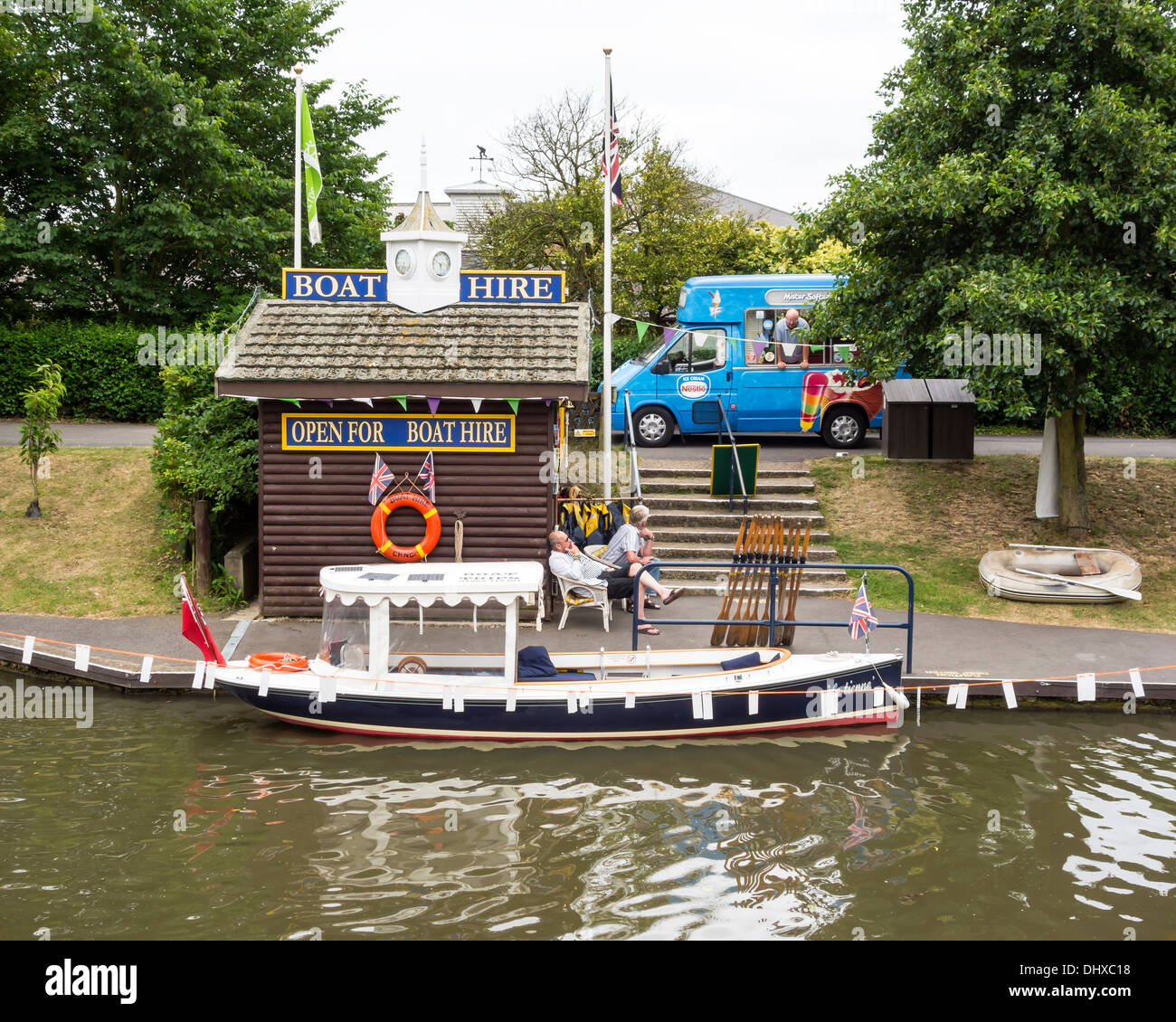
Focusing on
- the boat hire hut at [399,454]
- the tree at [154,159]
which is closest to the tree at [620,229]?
the tree at [154,159]

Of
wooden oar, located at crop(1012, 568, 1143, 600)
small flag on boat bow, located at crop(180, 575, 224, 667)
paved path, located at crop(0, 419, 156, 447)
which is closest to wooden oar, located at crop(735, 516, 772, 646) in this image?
wooden oar, located at crop(1012, 568, 1143, 600)

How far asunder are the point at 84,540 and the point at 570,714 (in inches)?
362

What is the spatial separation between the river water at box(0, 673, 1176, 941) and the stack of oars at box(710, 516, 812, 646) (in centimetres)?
177

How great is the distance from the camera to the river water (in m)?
7.45

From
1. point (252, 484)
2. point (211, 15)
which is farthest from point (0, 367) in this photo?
point (252, 484)

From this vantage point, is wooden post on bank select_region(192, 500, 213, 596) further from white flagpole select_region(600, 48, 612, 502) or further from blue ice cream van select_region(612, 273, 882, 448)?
blue ice cream van select_region(612, 273, 882, 448)

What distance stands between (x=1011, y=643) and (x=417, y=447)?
7782 millimetres

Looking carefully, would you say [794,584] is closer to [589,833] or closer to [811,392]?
[589,833]

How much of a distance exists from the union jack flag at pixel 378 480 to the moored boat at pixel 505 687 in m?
2.90

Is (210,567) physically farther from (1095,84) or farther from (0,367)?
(1095,84)

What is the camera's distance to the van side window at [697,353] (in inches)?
807

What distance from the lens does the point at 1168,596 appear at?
14531mm

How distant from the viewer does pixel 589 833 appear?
28.5 ft

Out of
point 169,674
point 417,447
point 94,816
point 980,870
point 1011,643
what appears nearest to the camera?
point 980,870
